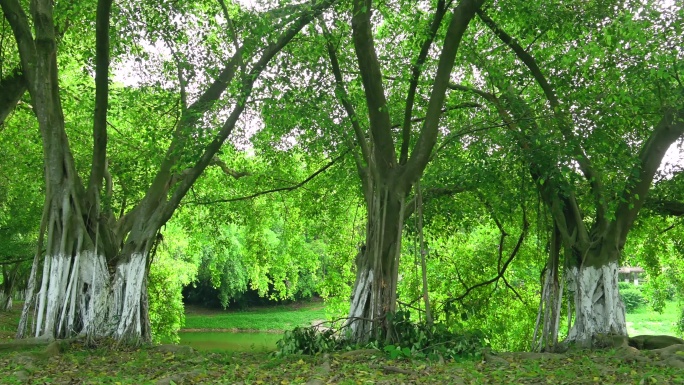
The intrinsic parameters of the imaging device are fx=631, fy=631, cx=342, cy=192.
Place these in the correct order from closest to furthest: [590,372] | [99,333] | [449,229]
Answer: [590,372] < [99,333] < [449,229]

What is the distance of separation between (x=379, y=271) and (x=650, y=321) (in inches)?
1136

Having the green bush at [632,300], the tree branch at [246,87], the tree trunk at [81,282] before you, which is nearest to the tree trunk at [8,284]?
the tree trunk at [81,282]

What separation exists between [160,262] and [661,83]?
15.1 m

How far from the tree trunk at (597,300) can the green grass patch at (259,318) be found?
26460 millimetres

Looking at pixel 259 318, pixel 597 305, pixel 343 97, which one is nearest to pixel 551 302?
pixel 597 305

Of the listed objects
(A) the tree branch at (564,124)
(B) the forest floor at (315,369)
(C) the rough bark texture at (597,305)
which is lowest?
(B) the forest floor at (315,369)

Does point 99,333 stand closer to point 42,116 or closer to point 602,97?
point 42,116

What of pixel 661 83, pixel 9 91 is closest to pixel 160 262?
pixel 9 91

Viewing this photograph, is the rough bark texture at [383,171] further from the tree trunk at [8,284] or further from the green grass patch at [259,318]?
the green grass patch at [259,318]

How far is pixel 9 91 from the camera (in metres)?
10.6

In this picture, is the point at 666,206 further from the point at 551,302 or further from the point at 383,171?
the point at 383,171

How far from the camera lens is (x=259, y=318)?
130ft

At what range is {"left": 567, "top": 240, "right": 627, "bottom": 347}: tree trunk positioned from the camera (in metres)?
9.55

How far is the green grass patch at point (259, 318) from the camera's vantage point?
36844 mm
